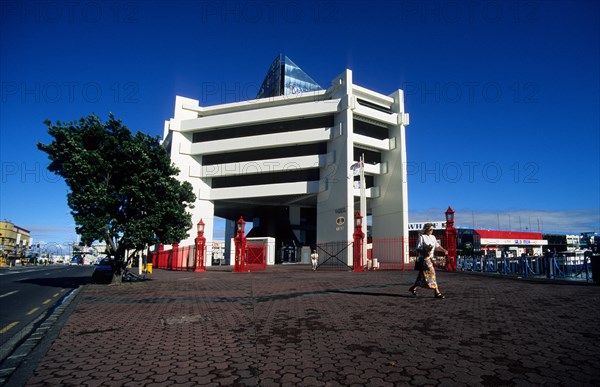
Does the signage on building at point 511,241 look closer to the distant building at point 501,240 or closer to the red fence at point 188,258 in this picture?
the distant building at point 501,240

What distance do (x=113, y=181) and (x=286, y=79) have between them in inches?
1442

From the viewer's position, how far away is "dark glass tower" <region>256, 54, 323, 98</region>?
47.6 m

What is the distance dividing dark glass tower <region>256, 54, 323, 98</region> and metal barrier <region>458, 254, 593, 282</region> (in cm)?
3351

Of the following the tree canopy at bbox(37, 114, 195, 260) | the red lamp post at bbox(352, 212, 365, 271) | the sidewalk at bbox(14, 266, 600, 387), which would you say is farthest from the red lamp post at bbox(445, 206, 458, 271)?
the tree canopy at bbox(37, 114, 195, 260)

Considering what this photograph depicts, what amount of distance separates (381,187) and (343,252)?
36.7 feet

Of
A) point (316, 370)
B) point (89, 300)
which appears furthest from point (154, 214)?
point (316, 370)

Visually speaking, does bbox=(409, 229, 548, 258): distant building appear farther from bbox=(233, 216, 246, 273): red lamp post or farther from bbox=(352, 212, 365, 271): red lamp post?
bbox=(233, 216, 246, 273): red lamp post

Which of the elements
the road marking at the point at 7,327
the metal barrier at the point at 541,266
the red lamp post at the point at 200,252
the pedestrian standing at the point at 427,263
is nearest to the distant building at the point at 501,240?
the metal barrier at the point at 541,266

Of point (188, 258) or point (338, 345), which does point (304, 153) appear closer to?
point (188, 258)

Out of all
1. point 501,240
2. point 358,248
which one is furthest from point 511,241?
point 358,248

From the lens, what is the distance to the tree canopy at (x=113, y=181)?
13305 mm

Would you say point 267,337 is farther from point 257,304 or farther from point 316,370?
point 257,304

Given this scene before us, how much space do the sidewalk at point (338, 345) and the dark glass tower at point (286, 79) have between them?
42595 millimetres

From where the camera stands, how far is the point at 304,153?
39.1m
